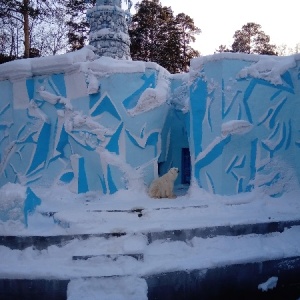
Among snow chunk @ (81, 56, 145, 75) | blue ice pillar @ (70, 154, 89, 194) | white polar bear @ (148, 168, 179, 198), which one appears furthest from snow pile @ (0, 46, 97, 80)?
white polar bear @ (148, 168, 179, 198)

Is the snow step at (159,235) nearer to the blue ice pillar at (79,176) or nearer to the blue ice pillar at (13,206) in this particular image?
the blue ice pillar at (13,206)

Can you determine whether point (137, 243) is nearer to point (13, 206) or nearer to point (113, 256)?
point (113, 256)

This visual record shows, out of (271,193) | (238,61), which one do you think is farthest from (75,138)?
(271,193)

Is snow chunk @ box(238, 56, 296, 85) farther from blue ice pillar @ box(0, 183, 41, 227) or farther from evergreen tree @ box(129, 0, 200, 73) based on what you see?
evergreen tree @ box(129, 0, 200, 73)

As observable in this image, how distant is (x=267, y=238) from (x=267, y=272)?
0.59 metres

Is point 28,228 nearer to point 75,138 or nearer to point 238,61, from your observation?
point 75,138

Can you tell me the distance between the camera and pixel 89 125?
7637 millimetres

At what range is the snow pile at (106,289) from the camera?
5.05 m

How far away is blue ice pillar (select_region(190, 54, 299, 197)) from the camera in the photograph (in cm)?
706

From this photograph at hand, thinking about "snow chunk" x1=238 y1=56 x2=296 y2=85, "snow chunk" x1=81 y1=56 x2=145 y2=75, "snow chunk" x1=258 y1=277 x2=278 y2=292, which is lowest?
"snow chunk" x1=258 y1=277 x2=278 y2=292

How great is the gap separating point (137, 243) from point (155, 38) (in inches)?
602

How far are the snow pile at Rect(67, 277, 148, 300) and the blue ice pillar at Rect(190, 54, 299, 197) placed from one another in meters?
2.76

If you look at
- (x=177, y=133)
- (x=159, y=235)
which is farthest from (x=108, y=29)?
(x=159, y=235)

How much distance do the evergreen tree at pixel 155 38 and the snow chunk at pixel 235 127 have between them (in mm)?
12305
